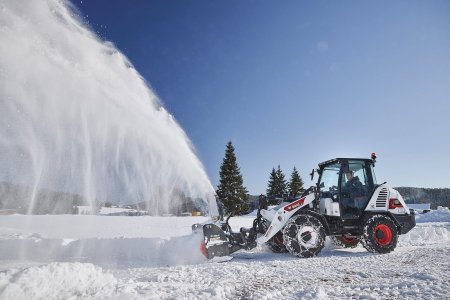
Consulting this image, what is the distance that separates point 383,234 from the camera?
7.45 metres

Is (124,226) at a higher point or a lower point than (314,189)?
lower

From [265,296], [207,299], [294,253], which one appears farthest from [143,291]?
[294,253]

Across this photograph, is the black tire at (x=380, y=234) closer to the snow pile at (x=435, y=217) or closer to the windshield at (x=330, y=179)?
the windshield at (x=330, y=179)

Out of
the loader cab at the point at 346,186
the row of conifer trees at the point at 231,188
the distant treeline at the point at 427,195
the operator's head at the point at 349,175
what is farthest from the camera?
the distant treeline at the point at 427,195

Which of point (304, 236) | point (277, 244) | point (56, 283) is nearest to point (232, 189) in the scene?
point (277, 244)

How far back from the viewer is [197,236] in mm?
7160

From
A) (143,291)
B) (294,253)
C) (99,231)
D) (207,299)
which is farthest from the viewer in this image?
(99,231)

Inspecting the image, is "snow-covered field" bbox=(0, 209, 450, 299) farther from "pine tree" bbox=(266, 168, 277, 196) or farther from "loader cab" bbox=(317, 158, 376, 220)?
"pine tree" bbox=(266, 168, 277, 196)

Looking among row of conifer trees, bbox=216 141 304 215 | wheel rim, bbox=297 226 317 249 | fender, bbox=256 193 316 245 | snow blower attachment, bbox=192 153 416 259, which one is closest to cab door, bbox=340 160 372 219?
snow blower attachment, bbox=192 153 416 259

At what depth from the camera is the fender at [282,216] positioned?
285 inches

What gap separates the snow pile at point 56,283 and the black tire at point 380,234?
5.99 metres

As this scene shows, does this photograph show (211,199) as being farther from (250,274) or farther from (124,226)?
(124,226)

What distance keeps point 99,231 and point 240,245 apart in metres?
7.81

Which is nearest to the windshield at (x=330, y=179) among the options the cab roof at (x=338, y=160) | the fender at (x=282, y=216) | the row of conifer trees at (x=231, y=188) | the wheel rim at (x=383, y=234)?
the cab roof at (x=338, y=160)
